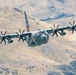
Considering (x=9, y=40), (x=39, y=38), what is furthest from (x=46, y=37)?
(x=9, y=40)

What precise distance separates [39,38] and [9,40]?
14.2 metres

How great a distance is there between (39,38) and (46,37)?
3.96 meters

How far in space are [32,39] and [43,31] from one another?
261 inches

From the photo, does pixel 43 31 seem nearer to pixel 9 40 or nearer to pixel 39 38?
pixel 39 38

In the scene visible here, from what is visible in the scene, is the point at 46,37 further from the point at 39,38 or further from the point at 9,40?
the point at 9,40

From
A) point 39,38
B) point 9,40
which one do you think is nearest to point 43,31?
point 39,38

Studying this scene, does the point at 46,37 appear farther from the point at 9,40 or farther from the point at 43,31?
the point at 9,40

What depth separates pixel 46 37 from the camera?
194375 millimetres

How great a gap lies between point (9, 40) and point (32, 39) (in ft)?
34.9

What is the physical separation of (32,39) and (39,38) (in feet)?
14.8

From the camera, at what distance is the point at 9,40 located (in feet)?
656

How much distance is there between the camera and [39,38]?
19675 centimetres
